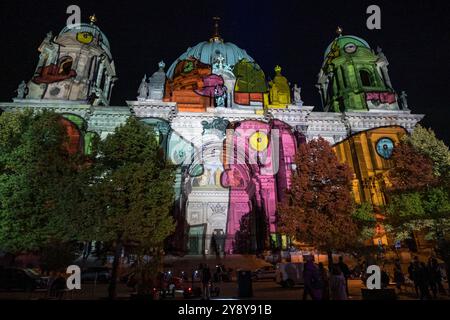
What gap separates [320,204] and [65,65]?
110ft

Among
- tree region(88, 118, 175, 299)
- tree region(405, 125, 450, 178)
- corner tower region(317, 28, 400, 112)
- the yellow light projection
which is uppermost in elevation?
corner tower region(317, 28, 400, 112)

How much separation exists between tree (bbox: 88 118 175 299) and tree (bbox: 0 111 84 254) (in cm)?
206

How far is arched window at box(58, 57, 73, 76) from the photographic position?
33094 millimetres

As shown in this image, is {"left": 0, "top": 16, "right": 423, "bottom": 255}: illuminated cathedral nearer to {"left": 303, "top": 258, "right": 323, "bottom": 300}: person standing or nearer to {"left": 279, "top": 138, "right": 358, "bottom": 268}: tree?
{"left": 279, "top": 138, "right": 358, "bottom": 268}: tree

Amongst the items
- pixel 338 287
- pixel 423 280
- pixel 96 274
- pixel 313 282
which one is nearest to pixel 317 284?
pixel 313 282

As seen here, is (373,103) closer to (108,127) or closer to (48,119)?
(108,127)

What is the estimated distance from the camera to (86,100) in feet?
98.7

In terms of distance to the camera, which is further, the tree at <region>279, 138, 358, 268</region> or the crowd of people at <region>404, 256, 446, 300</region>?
the tree at <region>279, 138, 358, 268</region>

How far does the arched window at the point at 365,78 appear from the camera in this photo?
34.9 metres

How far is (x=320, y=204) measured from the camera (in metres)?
19.8

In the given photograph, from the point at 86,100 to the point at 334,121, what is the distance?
2766 centimetres

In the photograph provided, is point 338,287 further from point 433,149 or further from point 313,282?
point 433,149

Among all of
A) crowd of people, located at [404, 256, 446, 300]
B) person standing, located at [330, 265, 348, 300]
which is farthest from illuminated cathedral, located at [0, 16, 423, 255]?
person standing, located at [330, 265, 348, 300]
